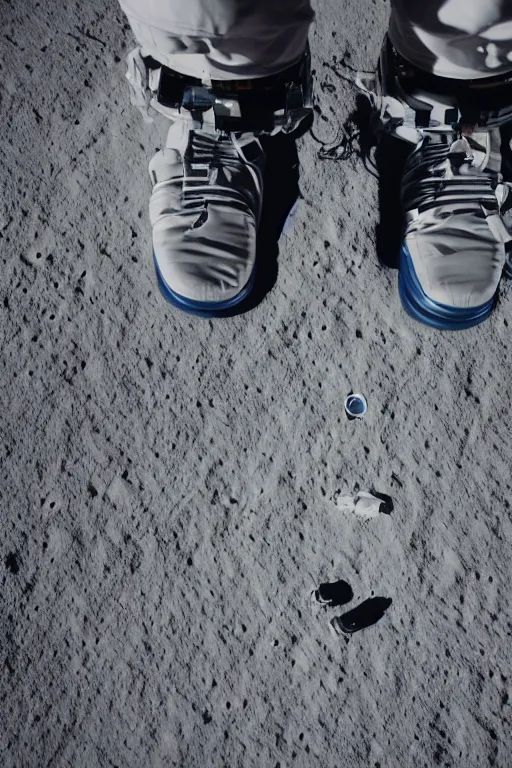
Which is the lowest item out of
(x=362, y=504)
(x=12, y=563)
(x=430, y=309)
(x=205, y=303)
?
(x=362, y=504)

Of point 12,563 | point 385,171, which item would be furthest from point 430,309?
point 12,563

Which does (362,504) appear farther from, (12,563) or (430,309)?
(12,563)

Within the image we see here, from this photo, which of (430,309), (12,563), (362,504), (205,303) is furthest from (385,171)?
(12,563)

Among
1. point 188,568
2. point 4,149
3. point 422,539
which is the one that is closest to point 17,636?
point 188,568

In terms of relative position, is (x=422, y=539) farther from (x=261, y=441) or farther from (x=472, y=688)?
(x=261, y=441)

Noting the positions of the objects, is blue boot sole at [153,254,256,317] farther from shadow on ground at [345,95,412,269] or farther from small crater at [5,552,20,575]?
small crater at [5,552,20,575]

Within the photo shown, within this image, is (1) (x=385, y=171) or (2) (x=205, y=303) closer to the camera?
(2) (x=205, y=303)

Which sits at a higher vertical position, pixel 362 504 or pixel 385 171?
pixel 385 171

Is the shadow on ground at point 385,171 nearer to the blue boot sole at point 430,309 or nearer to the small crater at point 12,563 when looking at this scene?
the blue boot sole at point 430,309

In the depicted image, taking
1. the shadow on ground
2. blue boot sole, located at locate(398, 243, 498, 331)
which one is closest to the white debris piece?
blue boot sole, located at locate(398, 243, 498, 331)

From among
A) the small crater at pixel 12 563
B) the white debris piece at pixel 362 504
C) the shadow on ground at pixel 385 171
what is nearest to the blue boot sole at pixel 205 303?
the shadow on ground at pixel 385 171

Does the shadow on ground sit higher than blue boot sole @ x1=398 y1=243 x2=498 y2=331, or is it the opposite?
the shadow on ground
